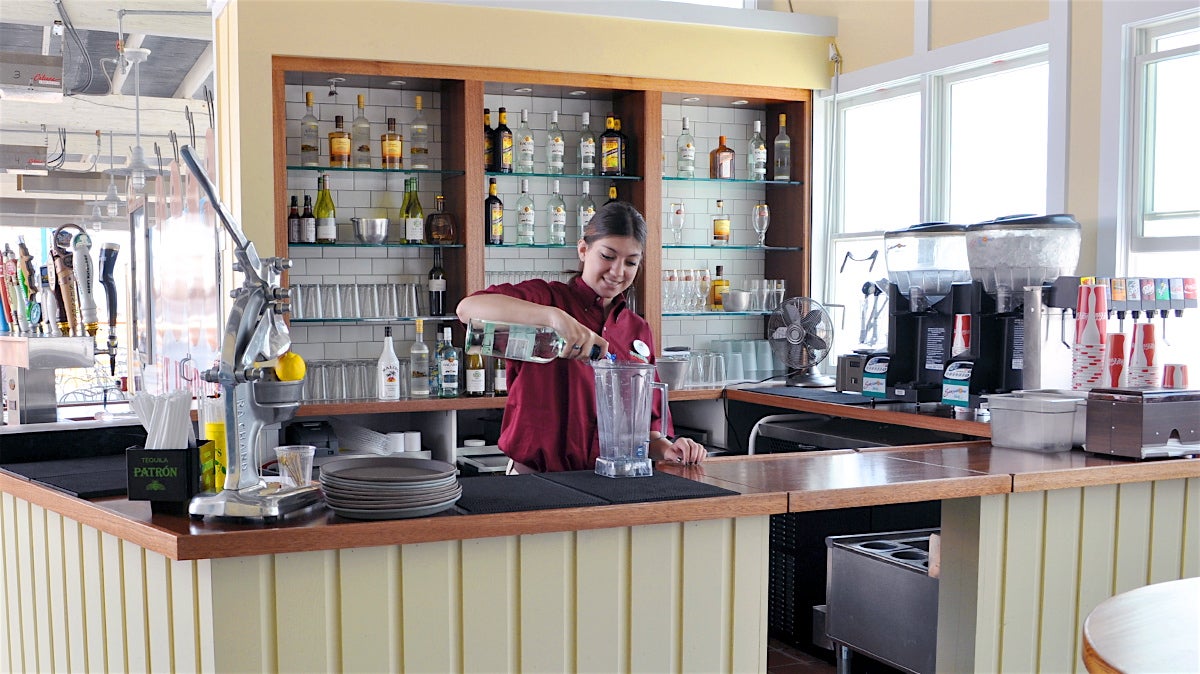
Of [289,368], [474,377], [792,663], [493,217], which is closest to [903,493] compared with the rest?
[289,368]

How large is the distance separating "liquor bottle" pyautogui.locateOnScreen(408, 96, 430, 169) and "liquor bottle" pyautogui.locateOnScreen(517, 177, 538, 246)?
1.56 ft

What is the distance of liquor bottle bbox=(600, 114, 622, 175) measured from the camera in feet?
17.6

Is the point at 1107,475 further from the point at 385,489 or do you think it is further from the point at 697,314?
the point at 697,314

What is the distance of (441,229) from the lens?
5102 mm

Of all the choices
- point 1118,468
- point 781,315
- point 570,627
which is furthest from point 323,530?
point 781,315

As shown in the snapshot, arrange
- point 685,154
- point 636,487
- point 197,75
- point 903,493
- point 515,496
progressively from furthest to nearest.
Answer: point 197,75, point 685,154, point 903,493, point 636,487, point 515,496

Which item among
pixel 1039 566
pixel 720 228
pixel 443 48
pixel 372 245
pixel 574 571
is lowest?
pixel 1039 566

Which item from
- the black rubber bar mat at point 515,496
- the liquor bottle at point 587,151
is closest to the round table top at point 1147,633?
the black rubber bar mat at point 515,496

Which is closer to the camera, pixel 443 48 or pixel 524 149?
pixel 443 48

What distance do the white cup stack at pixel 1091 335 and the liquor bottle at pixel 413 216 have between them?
284cm

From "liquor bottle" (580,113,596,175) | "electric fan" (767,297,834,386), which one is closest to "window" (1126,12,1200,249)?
"electric fan" (767,297,834,386)

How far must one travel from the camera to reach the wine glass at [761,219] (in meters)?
5.79

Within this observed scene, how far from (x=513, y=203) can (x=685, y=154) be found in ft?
3.04

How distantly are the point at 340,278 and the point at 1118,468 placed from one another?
3.45 metres
